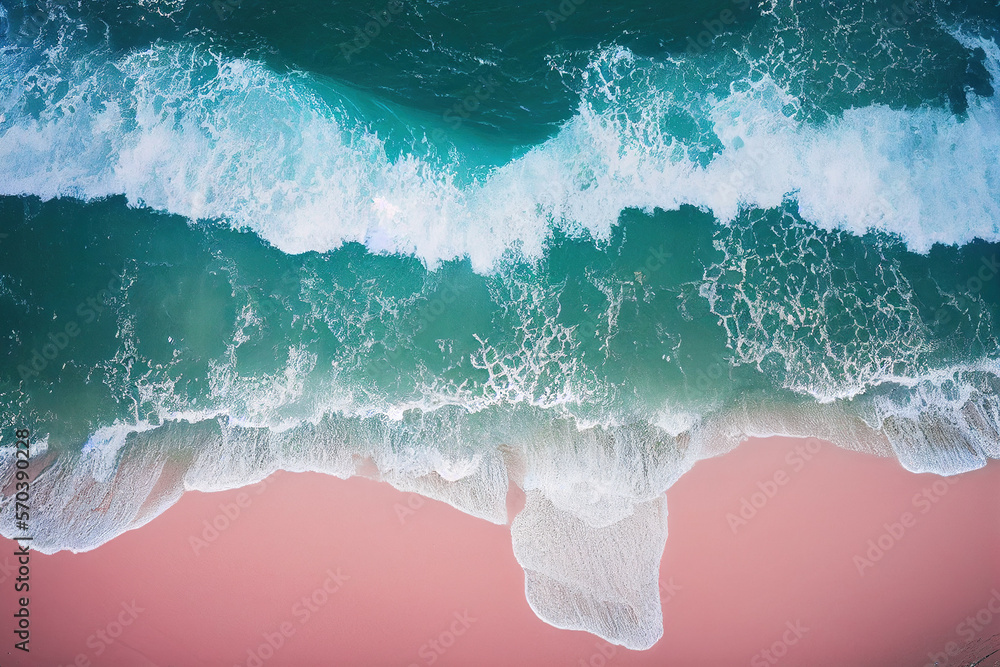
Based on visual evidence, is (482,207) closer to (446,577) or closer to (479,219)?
(479,219)

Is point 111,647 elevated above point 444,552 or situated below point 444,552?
below

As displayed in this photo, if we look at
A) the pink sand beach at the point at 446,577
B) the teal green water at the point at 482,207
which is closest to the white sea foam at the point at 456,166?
the teal green water at the point at 482,207

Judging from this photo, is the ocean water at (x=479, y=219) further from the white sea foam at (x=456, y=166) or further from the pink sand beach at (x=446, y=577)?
the pink sand beach at (x=446, y=577)

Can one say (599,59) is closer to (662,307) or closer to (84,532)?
(662,307)

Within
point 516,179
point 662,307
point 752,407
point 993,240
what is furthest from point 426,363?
point 993,240

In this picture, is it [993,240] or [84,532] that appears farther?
[993,240]

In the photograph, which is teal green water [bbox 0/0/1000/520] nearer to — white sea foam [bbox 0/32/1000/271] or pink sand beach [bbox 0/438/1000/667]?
white sea foam [bbox 0/32/1000/271]
